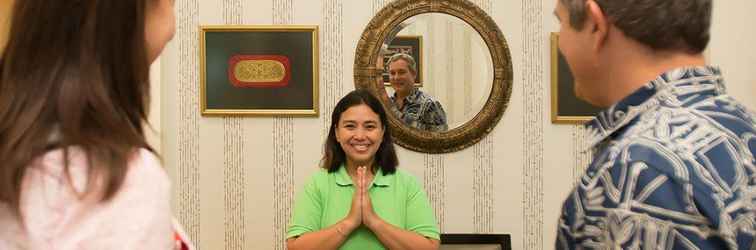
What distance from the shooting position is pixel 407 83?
4016 mm

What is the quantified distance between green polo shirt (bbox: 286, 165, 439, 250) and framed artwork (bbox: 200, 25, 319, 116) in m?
0.74

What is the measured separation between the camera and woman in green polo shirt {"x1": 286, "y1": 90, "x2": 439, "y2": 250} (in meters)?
3.21

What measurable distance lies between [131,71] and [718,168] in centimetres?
80

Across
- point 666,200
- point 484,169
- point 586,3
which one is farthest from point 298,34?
point 666,200

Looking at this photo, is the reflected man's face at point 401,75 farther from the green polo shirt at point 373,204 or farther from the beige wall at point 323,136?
the green polo shirt at point 373,204

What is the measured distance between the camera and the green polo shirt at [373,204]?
130 inches

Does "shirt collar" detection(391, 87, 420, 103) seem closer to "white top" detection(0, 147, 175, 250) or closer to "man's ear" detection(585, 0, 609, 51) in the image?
"man's ear" detection(585, 0, 609, 51)

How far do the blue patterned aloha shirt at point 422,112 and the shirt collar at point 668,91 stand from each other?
275 centimetres

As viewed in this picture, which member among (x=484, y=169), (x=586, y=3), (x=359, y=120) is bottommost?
(x=484, y=169)

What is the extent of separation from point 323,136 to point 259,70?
0.44 metres

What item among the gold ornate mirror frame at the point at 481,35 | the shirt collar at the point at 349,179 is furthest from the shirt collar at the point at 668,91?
the gold ornate mirror frame at the point at 481,35

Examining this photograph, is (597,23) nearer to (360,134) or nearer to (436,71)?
(360,134)

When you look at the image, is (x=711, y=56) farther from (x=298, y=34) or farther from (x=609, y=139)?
(x=609, y=139)

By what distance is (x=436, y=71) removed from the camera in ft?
13.1
